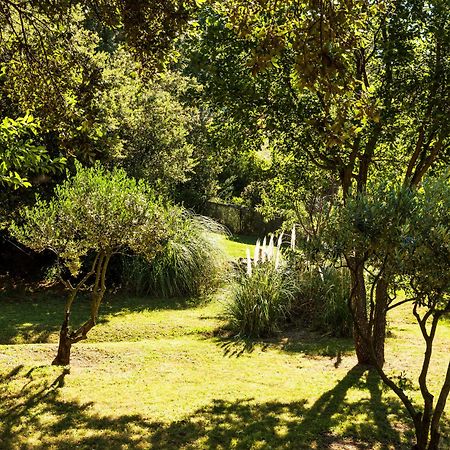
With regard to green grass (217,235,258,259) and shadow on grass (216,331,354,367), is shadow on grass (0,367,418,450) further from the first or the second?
green grass (217,235,258,259)

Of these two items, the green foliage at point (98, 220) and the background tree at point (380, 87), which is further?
the green foliage at point (98, 220)

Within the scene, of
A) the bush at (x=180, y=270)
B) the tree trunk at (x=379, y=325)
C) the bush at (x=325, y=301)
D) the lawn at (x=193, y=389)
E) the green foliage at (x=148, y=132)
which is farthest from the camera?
the green foliage at (x=148, y=132)

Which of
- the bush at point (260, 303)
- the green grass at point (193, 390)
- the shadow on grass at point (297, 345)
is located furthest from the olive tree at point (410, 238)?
the bush at point (260, 303)

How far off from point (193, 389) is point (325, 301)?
4.48m

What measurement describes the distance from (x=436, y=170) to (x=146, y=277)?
7789 mm

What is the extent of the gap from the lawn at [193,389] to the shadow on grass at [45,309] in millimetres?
62

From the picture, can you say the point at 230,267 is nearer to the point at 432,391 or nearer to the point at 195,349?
the point at 195,349

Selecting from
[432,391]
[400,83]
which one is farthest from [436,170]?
[432,391]

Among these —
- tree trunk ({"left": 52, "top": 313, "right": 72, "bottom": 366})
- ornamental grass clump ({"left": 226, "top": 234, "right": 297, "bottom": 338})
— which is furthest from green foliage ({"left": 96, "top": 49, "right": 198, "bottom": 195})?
tree trunk ({"left": 52, "top": 313, "right": 72, "bottom": 366})

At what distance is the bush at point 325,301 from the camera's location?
1037 cm

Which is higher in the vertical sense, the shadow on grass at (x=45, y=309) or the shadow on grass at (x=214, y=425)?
the shadow on grass at (x=45, y=309)

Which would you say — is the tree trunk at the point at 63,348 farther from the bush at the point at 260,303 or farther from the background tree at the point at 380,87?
the background tree at the point at 380,87

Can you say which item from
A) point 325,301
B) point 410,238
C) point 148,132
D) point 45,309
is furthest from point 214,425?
point 148,132

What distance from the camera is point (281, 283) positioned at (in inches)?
435
